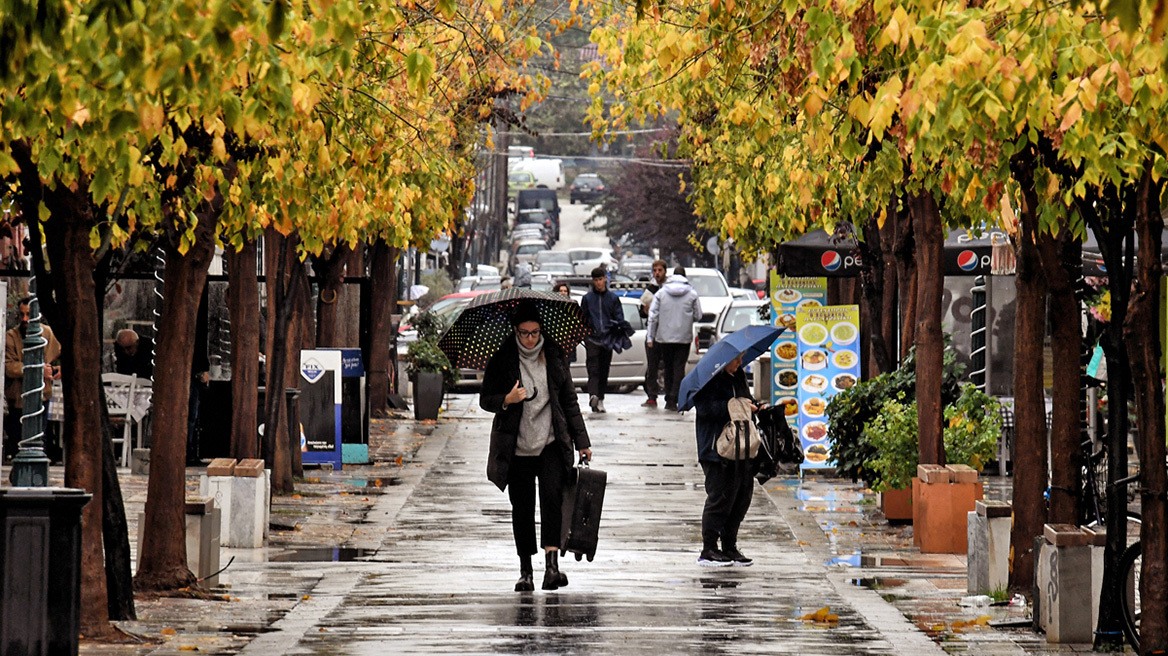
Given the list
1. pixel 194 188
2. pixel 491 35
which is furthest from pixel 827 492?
pixel 194 188

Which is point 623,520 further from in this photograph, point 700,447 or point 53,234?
point 53,234

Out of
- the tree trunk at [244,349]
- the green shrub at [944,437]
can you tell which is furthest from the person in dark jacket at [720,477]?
the tree trunk at [244,349]

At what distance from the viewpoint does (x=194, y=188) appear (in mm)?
10398

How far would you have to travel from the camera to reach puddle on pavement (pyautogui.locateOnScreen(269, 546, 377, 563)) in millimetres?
13047

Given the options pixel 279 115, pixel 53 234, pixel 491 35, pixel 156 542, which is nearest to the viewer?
pixel 279 115

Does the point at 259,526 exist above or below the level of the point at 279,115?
below

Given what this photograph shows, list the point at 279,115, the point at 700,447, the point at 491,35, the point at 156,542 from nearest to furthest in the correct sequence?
the point at 279,115
the point at 156,542
the point at 700,447
the point at 491,35

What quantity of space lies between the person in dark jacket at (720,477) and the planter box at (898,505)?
2.52 m

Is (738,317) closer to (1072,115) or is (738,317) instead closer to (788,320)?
(788,320)

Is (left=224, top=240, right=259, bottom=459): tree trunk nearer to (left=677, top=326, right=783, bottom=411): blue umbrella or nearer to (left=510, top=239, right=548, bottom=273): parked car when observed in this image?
(left=677, top=326, right=783, bottom=411): blue umbrella

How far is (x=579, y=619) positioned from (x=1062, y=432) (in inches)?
120

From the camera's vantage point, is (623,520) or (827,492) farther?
(827,492)

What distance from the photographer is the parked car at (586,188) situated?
98.1 meters

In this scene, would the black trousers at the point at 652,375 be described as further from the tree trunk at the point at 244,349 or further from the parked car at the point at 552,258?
the parked car at the point at 552,258
